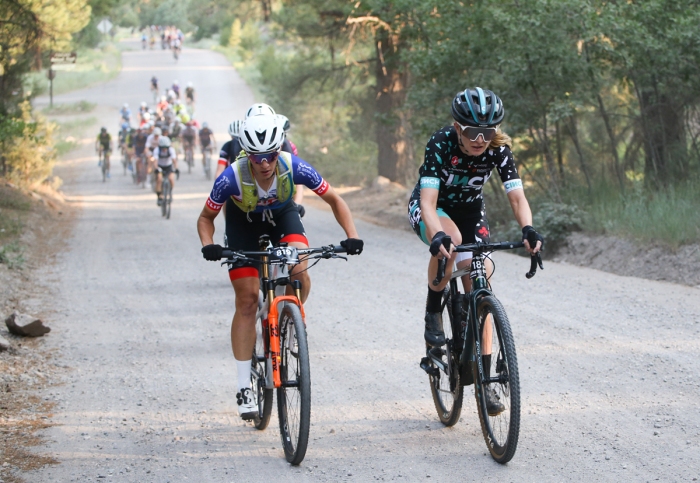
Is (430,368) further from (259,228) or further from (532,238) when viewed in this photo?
(259,228)

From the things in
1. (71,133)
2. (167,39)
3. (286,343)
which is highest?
(167,39)

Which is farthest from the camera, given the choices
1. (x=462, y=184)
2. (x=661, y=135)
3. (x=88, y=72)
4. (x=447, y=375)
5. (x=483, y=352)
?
(x=88, y=72)

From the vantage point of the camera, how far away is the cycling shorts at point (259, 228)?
5977 millimetres

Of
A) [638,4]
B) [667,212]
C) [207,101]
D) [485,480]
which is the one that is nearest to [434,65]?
[638,4]

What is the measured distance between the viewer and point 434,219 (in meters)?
5.20

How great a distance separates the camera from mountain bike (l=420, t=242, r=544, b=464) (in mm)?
4797

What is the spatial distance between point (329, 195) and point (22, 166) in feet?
63.5

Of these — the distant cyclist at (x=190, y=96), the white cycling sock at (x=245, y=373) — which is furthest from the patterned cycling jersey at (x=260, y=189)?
the distant cyclist at (x=190, y=96)

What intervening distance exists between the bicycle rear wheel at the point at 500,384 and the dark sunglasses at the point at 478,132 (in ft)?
3.18

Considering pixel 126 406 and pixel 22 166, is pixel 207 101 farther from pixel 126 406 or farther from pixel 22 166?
pixel 126 406

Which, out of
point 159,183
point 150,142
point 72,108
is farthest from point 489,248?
point 72,108

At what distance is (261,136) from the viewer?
5.39 m

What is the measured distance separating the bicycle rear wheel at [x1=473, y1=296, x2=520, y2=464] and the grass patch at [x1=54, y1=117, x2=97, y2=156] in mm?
38871

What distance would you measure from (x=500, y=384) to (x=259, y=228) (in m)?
2.07
